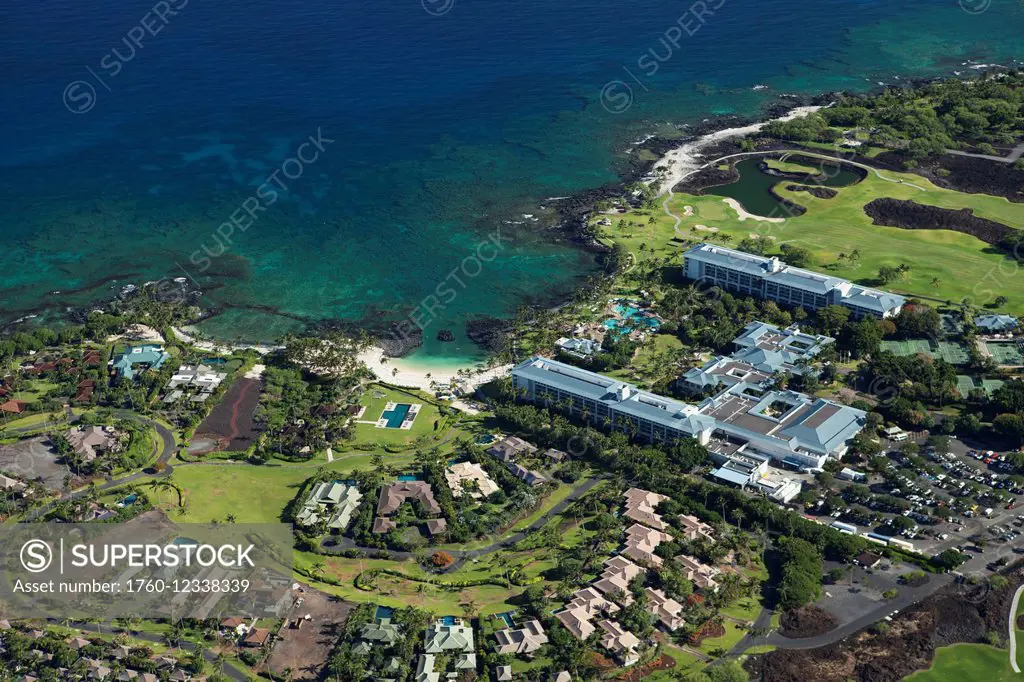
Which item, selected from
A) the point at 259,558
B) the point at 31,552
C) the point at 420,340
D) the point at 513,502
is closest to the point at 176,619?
the point at 259,558

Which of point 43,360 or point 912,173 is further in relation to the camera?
point 912,173

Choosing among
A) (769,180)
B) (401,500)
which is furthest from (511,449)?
(769,180)

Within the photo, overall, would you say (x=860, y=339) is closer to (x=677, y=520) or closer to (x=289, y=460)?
(x=677, y=520)

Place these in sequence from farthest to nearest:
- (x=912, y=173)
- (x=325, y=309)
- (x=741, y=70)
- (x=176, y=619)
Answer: (x=741, y=70)
(x=912, y=173)
(x=325, y=309)
(x=176, y=619)

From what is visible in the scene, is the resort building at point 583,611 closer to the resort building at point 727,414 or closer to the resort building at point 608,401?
the resort building at point 727,414

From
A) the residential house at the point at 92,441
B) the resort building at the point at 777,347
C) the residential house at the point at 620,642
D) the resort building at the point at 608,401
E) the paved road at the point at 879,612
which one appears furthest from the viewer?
the resort building at the point at 777,347

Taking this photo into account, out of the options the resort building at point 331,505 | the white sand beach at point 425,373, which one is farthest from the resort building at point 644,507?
the white sand beach at point 425,373

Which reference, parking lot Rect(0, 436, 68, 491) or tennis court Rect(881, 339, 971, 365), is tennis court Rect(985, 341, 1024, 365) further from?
parking lot Rect(0, 436, 68, 491)

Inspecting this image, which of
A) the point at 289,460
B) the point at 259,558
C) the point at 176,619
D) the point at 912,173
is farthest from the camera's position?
the point at 912,173
